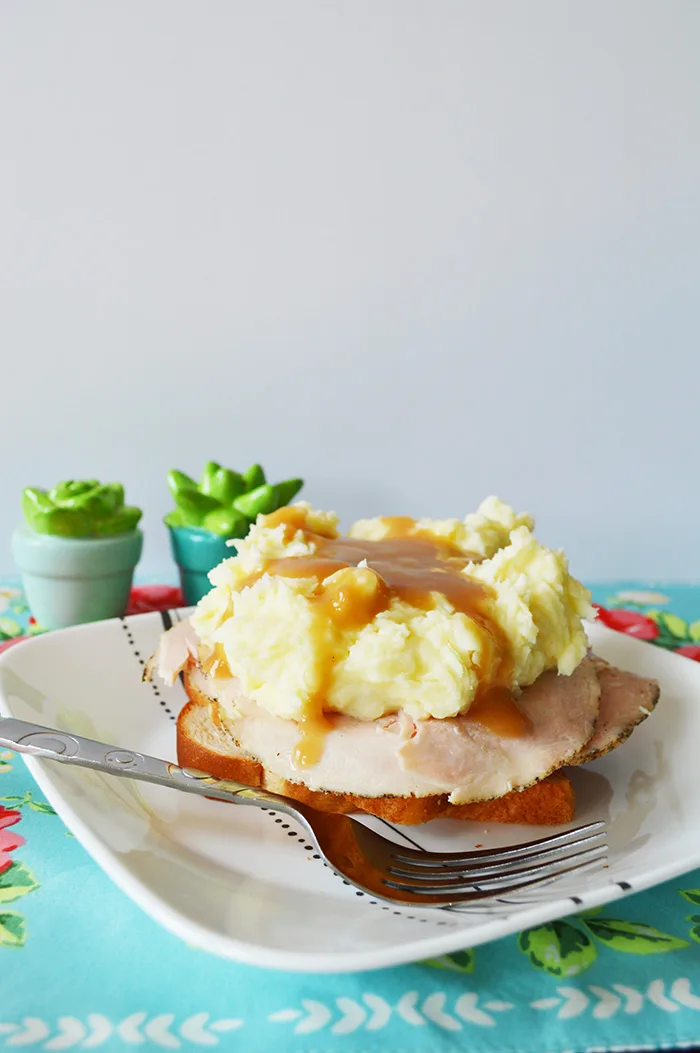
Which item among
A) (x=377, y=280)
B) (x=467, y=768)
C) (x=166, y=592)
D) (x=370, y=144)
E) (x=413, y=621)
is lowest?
(x=166, y=592)

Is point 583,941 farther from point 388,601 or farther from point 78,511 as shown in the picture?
point 78,511

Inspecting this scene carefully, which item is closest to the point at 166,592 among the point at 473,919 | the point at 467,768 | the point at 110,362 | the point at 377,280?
the point at 110,362

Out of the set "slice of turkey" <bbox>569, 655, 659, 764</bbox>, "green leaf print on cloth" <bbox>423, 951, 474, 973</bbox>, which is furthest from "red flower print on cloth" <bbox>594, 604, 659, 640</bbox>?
"green leaf print on cloth" <bbox>423, 951, 474, 973</bbox>

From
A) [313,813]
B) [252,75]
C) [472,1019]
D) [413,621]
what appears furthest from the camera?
[252,75]

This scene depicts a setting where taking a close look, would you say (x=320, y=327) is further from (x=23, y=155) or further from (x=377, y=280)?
(x=23, y=155)

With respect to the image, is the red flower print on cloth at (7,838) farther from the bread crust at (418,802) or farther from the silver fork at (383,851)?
the bread crust at (418,802)

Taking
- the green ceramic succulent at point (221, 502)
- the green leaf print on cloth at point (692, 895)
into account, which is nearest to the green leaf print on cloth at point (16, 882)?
the green leaf print on cloth at point (692, 895)
